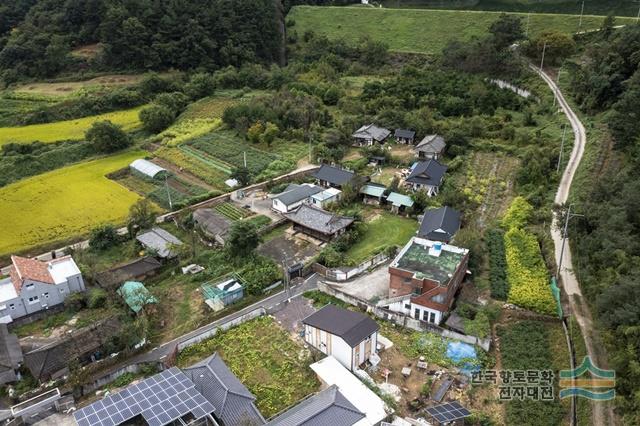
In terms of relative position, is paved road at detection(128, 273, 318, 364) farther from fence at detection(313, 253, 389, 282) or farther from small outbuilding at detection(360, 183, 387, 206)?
small outbuilding at detection(360, 183, 387, 206)

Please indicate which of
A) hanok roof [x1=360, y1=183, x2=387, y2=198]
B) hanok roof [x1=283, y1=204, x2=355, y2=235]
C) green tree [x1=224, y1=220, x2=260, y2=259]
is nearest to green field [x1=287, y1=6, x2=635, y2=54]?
hanok roof [x1=360, y1=183, x2=387, y2=198]

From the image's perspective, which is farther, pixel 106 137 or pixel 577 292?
pixel 106 137

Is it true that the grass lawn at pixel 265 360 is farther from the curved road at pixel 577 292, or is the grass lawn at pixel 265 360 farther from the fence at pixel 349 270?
the curved road at pixel 577 292

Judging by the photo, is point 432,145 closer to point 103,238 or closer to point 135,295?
point 103,238

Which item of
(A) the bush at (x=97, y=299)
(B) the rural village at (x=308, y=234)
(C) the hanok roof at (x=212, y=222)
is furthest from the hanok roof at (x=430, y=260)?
(A) the bush at (x=97, y=299)

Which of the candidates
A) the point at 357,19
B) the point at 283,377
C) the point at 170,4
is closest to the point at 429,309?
the point at 283,377

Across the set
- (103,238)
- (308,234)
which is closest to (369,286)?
(308,234)
